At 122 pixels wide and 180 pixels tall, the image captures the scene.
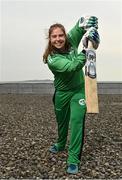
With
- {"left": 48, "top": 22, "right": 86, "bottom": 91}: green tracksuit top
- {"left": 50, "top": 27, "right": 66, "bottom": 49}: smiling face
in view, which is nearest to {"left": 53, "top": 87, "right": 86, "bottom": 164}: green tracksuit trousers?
{"left": 48, "top": 22, "right": 86, "bottom": 91}: green tracksuit top

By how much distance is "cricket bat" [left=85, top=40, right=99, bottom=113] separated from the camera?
7000 millimetres

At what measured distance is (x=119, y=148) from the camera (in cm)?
945

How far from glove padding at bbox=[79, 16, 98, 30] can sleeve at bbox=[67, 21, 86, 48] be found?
0.37 ft

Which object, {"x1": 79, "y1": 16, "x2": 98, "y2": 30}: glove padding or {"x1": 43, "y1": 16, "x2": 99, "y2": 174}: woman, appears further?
{"x1": 79, "y1": 16, "x2": 98, "y2": 30}: glove padding

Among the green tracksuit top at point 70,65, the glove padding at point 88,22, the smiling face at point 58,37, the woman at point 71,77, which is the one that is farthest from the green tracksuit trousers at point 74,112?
the glove padding at point 88,22

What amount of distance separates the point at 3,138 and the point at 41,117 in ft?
17.8

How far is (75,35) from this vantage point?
754 centimetres

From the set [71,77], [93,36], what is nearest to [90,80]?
[71,77]

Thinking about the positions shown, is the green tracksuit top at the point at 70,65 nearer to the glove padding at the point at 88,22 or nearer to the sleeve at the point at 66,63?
the sleeve at the point at 66,63

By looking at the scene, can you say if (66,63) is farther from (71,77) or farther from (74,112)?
(74,112)

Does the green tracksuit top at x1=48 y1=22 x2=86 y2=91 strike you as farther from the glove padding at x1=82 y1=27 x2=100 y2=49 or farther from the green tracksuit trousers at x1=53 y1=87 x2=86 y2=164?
the glove padding at x1=82 y1=27 x2=100 y2=49

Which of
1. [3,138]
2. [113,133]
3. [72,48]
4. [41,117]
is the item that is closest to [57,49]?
[72,48]

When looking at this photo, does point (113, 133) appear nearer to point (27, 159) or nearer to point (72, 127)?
point (27, 159)

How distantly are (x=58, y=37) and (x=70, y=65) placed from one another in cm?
65
